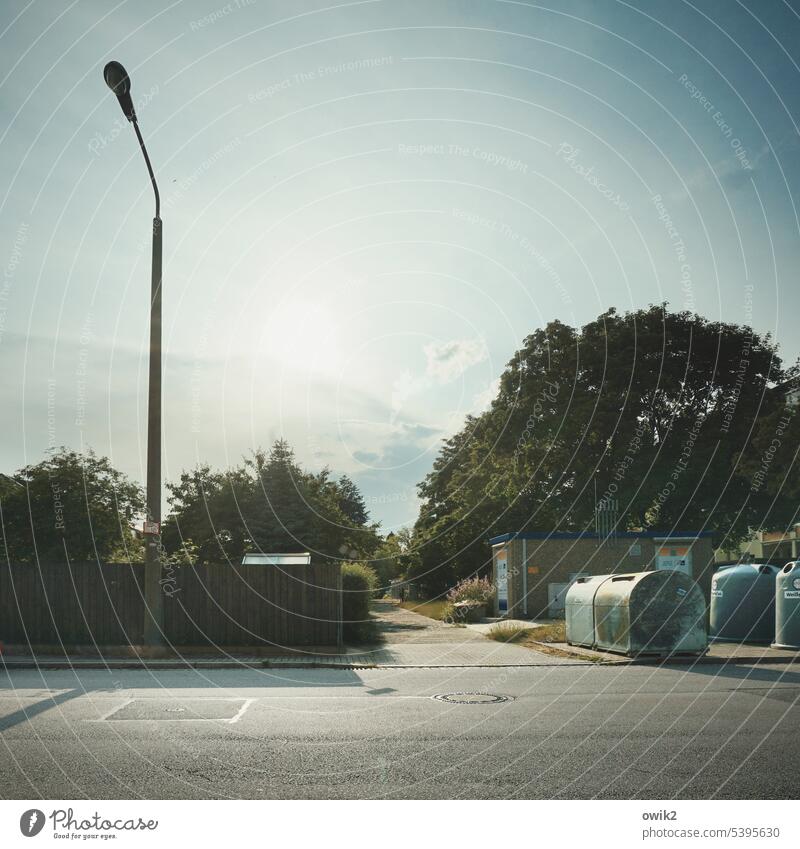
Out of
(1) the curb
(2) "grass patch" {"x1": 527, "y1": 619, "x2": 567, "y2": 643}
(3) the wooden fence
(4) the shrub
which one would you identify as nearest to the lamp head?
(3) the wooden fence

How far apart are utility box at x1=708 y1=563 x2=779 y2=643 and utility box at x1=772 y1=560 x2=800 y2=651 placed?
4.76 feet

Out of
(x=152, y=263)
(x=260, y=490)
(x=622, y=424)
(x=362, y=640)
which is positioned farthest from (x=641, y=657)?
A: (x=260, y=490)

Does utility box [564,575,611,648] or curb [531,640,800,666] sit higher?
utility box [564,575,611,648]

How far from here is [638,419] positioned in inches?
1517

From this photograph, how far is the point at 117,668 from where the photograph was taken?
15.8 metres

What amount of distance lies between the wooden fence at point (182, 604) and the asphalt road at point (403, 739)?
618 cm

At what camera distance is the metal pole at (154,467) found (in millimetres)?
16719

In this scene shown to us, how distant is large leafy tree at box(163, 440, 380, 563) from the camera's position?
44869 mm

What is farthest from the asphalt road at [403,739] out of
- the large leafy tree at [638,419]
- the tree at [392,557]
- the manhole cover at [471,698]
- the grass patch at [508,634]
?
the tree at [392,557]

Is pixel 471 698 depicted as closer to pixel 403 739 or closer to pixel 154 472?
pixel 403 739

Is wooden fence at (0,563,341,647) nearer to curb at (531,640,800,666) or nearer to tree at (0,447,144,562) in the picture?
curb at (531,640,800,666)

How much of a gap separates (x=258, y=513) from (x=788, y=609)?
3194 cm

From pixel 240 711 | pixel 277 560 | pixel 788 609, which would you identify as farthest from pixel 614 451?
pixel 240 711
